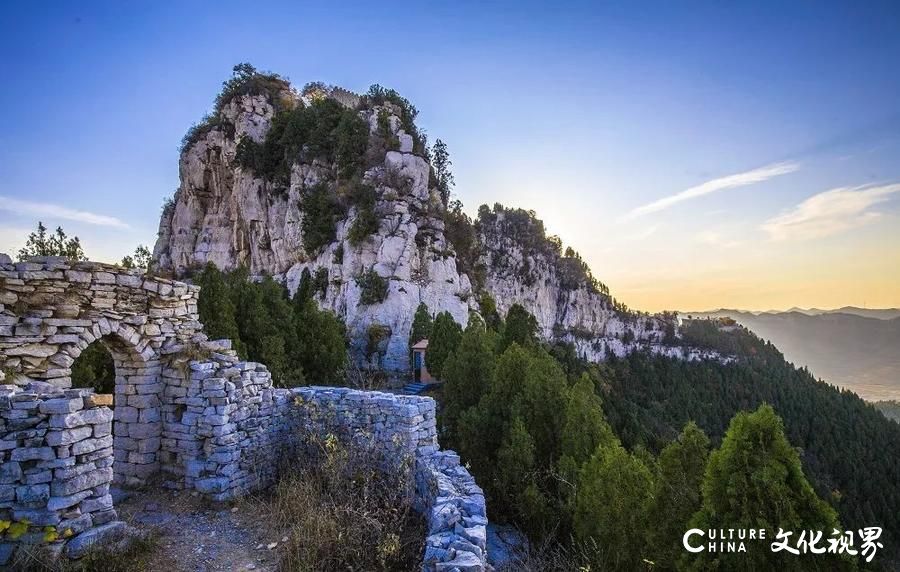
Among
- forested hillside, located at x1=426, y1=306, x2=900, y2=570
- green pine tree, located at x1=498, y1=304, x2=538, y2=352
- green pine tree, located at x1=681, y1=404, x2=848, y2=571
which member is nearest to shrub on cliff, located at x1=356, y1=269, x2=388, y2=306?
forested hillside, located at x1=426, y1=306, x2=900, y2=570

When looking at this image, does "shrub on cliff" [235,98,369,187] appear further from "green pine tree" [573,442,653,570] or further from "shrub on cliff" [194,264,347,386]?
"green pine tree" [573,442,653,570]

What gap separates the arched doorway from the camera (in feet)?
21.2

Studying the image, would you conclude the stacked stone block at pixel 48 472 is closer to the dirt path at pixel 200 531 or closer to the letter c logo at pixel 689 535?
the dirt path at pixel 200 531

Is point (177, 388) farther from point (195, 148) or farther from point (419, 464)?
point (195, 148)

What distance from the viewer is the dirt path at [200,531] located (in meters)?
4.63

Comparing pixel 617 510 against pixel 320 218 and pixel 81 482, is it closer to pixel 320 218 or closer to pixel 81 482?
pixel 81 482

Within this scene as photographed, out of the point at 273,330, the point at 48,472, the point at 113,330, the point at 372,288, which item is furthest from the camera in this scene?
the point at 372,288

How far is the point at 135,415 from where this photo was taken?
6555mm

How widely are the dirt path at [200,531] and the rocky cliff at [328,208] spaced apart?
16.4 metres

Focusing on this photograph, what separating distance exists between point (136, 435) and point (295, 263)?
24.3 metres

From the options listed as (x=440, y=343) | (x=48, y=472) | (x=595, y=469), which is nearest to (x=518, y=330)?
(x=440, y=343)

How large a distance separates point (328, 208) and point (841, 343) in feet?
464

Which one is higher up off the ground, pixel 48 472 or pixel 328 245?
pixel 328 245

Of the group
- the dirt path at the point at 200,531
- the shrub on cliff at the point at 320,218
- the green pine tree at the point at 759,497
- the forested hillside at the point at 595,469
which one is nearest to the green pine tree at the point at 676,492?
the forested hillside at the point at 595,469
